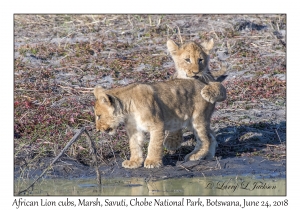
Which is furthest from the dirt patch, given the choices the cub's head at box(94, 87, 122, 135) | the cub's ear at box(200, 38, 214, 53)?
the cub's ear at box(200, 38, 214, 53)

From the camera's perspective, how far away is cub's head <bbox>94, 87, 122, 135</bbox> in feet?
31.4

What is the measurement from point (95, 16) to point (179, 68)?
5699 mm

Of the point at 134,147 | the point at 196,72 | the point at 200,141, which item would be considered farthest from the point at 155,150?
the point at 196,72

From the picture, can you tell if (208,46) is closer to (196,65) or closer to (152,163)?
(196,65)

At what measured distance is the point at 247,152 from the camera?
35.7 ft

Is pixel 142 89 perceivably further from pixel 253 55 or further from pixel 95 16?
pixel 95 16

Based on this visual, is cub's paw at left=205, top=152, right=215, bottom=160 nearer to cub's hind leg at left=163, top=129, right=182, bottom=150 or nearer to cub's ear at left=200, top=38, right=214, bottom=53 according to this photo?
cub's hind leg at left=163, top=129, right=182, bottom=150

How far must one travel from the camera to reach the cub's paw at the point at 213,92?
10.4 meters

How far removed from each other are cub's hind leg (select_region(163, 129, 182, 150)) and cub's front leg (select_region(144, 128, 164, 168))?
2.24 ft

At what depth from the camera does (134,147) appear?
10164 millimetres

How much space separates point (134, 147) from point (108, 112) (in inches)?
32.6

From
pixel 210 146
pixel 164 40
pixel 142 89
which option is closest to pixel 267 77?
pixel 164 40

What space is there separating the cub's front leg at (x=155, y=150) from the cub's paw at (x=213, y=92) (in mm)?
1025

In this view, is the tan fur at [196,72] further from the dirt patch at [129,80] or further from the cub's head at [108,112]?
the cub's head at [108,112]
